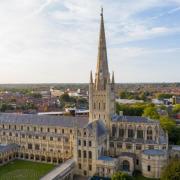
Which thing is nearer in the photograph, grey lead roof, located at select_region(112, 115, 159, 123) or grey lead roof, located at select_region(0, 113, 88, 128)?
grey lead roof, located at select_region(112, 115, 159, 123)

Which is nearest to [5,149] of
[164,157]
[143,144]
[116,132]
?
[116,132]

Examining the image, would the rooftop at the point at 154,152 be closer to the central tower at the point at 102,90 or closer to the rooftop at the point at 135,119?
the rooftop at the point at 135,119

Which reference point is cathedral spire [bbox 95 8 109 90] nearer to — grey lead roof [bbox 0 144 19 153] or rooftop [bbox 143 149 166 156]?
rooftop [bbox 143 149 166 156]

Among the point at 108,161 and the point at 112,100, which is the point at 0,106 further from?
the point at 108,161

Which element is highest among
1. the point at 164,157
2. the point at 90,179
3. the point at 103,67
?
the point at 103,67

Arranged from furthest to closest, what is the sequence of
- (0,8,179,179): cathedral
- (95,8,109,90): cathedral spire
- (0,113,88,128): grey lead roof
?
(0,113,88,128): grey lead roof → (95,8,109,90): cathedral spire → (0,8,179,179): cathedral

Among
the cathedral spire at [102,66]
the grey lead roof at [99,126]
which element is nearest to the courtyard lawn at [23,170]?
the grey lead roof at [99,126]

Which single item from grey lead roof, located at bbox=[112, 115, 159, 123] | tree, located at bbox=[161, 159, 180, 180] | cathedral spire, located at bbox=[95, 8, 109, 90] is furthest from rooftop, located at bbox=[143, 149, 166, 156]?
cathedral spire, located at bbox=[95, 8, 109, 90]
